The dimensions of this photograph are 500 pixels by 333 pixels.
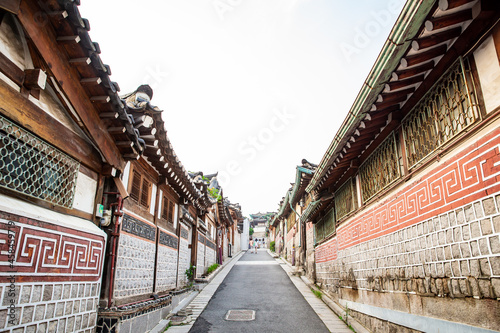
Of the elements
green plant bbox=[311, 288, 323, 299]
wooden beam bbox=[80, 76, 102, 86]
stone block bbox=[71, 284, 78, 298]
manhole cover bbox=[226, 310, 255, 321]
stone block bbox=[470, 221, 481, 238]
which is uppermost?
wooden beam bbox=[80, 76, 102, 86]

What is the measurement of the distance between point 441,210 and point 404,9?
2.86 meters

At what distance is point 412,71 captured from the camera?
193 inches

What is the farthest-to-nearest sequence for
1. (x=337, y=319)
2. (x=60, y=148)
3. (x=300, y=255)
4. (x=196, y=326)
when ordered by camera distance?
(x=300, y=255) → (x=337, y=319) → (x=196, y=326) → (x=60, y=148)

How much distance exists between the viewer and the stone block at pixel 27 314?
4293 mm

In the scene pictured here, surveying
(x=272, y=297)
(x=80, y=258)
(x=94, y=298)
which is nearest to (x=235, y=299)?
(x=272, y=297)

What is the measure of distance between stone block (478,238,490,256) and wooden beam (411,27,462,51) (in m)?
2.59

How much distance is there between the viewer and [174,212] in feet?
41.5

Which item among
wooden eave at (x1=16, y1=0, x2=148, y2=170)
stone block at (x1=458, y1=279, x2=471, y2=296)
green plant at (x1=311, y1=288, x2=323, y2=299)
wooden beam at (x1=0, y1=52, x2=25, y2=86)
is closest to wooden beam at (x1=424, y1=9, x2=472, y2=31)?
stone block at (x1=458, y1=279, x2=471, y2=296)

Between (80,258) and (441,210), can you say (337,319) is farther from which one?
(80,258)

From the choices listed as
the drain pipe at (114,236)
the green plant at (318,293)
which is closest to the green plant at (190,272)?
the green plant at (318,293)

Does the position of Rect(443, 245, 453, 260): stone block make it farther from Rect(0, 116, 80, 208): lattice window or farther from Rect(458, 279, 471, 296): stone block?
Rect(0, 116, 80, 208): lattice window

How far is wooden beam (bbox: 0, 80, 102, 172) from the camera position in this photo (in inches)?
165

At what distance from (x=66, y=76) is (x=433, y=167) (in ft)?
19.2

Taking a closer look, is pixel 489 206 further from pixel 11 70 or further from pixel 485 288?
pixel 11 70
